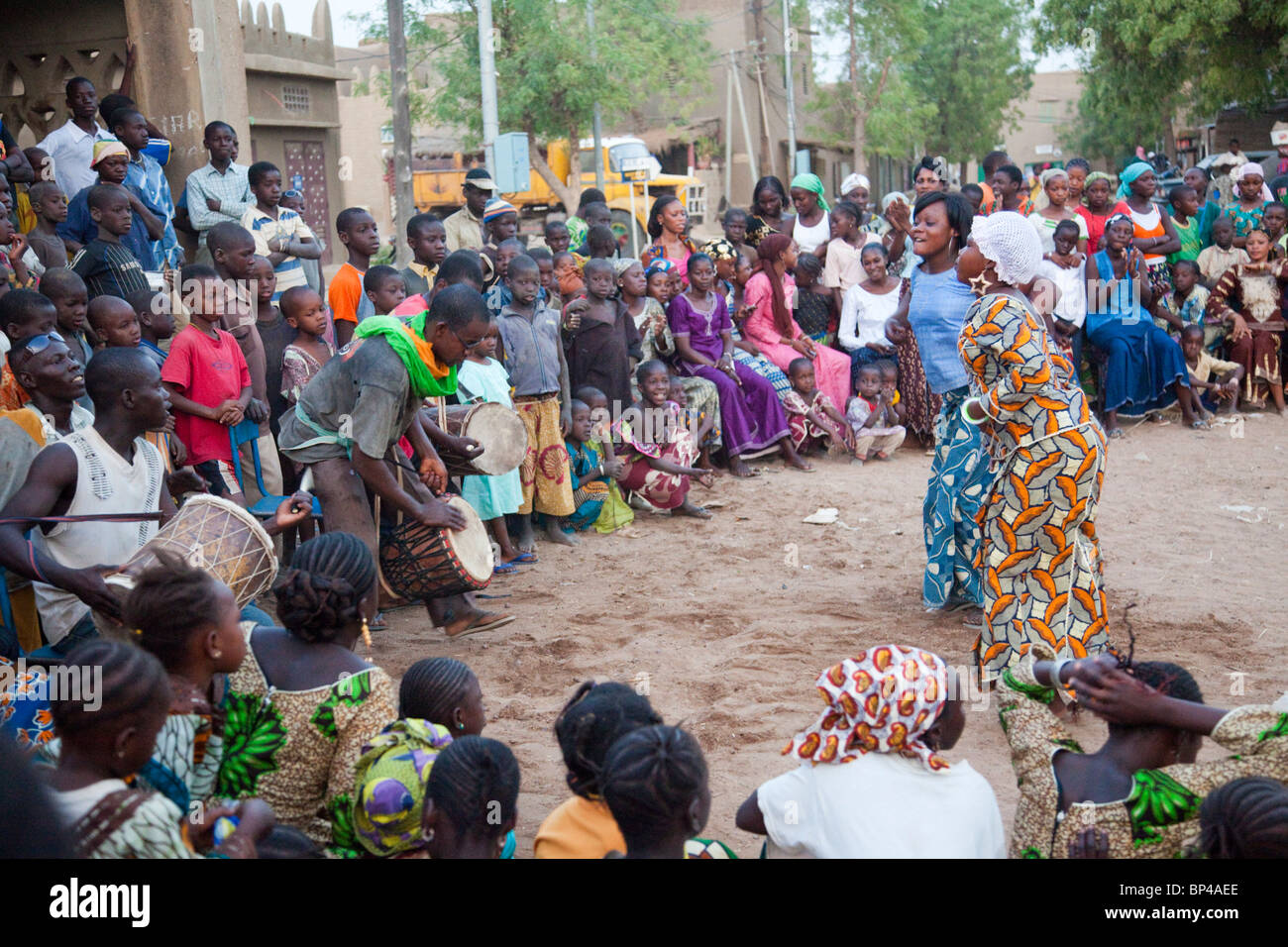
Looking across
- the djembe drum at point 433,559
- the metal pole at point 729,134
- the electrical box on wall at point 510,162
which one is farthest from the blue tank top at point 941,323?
the metal pole at point 729,134

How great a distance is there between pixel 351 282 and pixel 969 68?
36.3 metres

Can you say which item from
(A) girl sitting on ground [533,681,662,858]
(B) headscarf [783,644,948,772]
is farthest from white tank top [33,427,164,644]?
(B) headscarf [783,644,948,772]

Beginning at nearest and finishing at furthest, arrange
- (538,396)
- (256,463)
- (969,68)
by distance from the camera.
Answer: (256,463)
(538,396)
(969,68)

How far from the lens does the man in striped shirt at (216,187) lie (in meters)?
8.09

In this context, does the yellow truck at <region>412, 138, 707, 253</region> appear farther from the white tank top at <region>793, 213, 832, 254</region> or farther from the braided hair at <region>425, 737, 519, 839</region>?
the braided hair at <region>425, 737, 519, 839</region>

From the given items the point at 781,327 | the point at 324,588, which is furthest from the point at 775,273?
the point at 324,588

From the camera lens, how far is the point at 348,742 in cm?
319

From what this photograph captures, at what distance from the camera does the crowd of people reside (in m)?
2.78

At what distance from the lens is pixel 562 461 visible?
772 centimetres

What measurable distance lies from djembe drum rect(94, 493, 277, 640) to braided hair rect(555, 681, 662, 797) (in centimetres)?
153

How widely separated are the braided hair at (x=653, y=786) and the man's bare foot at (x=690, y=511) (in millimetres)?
5752

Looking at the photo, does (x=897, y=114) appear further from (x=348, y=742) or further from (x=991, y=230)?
(x=348, y=742)

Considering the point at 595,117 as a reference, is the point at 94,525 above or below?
below

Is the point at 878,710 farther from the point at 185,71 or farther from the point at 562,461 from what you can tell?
the point at 185,71
